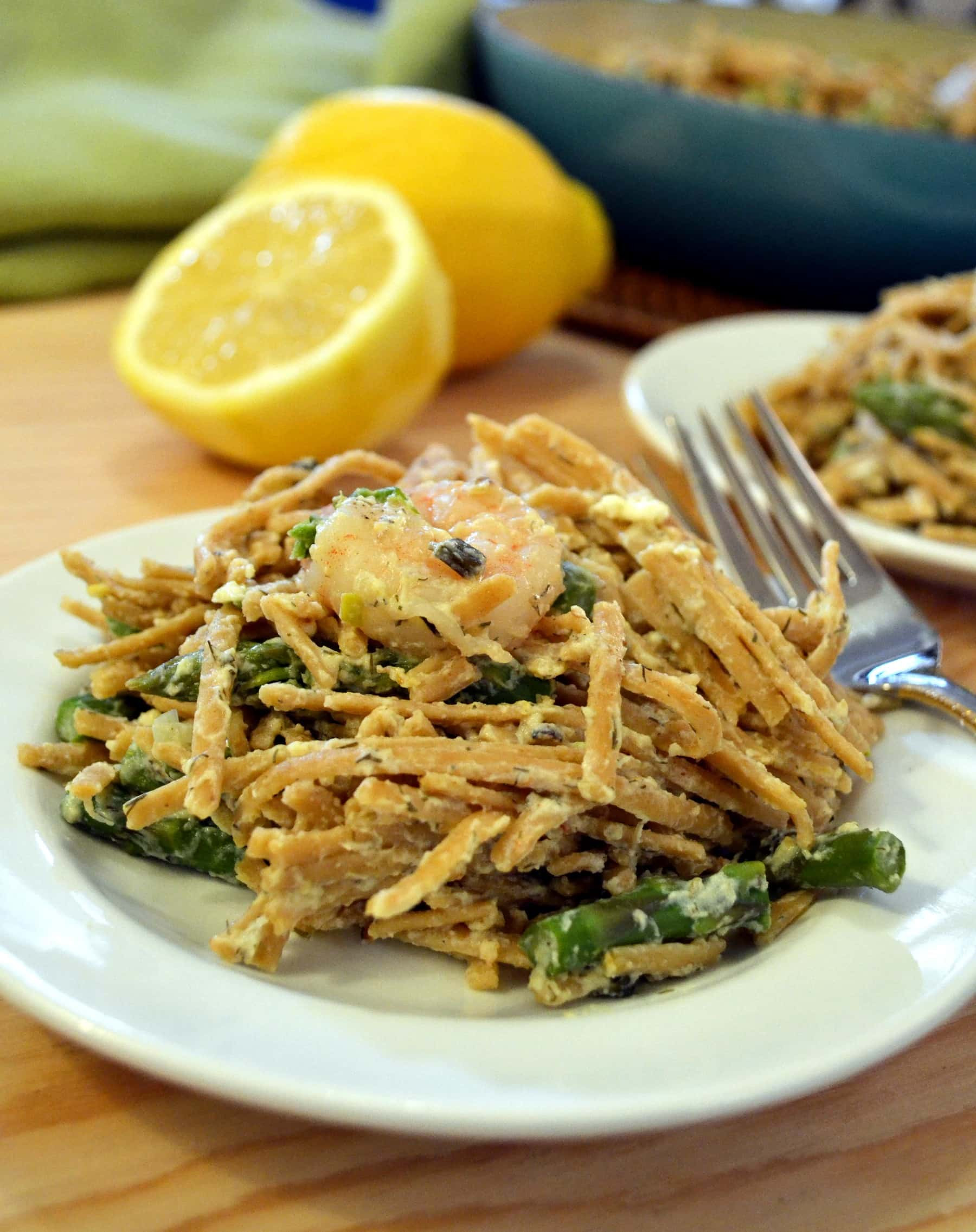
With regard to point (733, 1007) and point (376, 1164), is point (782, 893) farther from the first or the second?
point (376, 1164)

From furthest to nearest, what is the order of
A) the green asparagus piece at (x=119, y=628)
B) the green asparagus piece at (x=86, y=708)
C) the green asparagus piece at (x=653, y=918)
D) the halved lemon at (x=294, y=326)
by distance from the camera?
the halved lemon at (x=294, y=326)
the green asparagus piece at (x=119, y=628)
the green asparagus piece at (x=86, y=708)
the green asparagus piece at (x=653, y=918)

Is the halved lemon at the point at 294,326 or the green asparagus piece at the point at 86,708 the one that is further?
the halved lemon at the point at 294,326

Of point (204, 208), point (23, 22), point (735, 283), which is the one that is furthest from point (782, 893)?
point (23, 22)

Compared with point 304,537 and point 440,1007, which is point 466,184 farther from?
point 440,1007

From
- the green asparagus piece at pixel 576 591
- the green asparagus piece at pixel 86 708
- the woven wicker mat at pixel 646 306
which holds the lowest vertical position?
the woven wicker mat at pixel 646 306

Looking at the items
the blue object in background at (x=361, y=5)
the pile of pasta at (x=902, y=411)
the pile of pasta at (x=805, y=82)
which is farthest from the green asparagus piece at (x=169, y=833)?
the blue object in background at (x=361, y=5)

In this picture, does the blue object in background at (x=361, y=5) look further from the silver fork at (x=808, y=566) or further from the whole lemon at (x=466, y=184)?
the silver fork at (x=808, y=566)

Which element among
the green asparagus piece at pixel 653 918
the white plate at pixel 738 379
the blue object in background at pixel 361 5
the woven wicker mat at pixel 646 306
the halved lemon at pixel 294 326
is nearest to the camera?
the green asparagus piece at pixel 653 918
